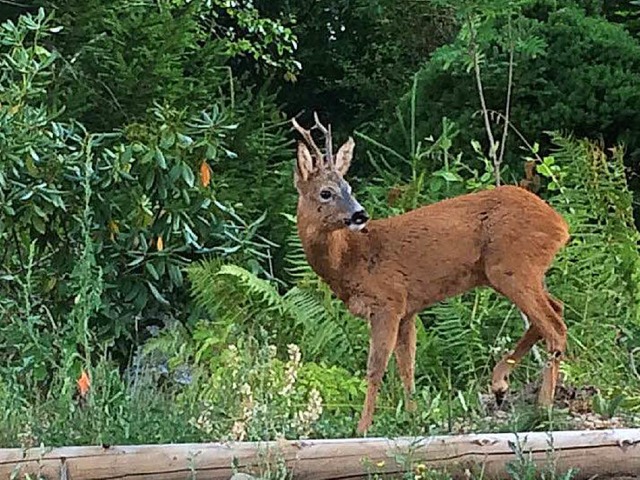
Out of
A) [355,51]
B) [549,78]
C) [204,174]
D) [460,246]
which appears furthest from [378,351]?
[355,51]

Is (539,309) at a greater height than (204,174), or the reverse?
(204,174)

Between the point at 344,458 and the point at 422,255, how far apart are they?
0.89 metres

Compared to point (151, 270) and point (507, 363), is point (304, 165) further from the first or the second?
point (151, 270)

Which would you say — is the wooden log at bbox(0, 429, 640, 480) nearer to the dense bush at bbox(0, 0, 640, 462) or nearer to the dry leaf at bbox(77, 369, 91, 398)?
the dense bush at bbox(0, 0, 640, 462)

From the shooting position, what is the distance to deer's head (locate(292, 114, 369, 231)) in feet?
14.5

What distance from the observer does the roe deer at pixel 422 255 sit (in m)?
4.54

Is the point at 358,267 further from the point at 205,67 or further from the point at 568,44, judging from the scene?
the point at 205,67

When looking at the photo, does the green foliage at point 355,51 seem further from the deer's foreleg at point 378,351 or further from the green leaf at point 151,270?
the deer's foreleg at point 378,351

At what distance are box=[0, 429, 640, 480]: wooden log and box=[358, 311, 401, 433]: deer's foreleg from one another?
0.34 metres

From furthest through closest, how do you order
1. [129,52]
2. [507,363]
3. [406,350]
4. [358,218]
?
[129,52] < [406,350] < [507,363] < [358,218]

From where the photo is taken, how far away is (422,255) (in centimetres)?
466

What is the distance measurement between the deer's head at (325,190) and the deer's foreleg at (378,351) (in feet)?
1.16

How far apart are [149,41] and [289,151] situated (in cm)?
157

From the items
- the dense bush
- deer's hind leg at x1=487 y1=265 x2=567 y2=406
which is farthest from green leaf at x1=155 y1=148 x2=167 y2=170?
deer's hind leg at x1=487 y1=265 x2=567 y2=406
